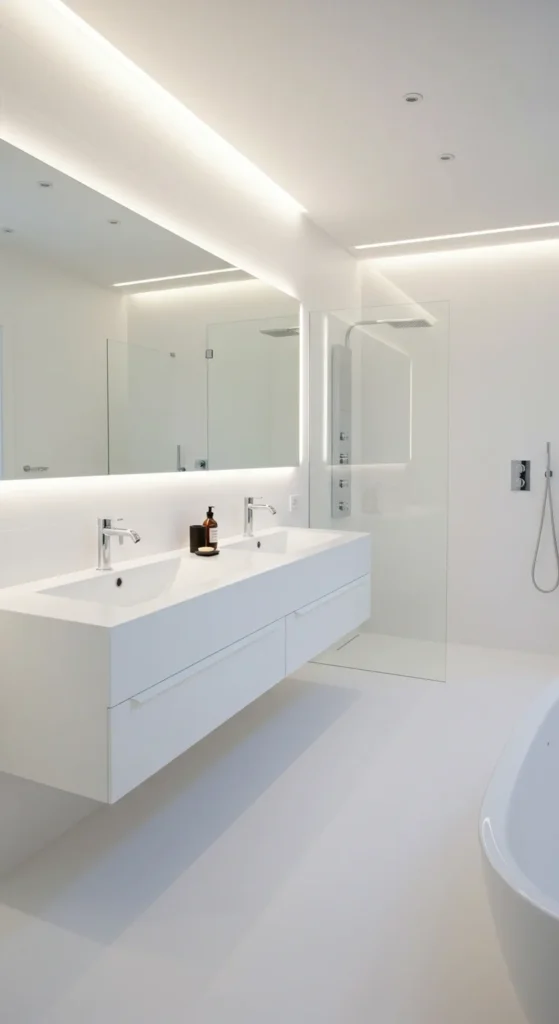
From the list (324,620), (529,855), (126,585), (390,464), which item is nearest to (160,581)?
(126,585)

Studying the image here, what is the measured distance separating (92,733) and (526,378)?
3.59m

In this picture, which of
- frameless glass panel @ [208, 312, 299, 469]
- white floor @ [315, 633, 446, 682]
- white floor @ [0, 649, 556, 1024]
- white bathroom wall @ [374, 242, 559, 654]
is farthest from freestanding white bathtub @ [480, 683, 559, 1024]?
white bathroom wall @ [374, 242, 559, 654]

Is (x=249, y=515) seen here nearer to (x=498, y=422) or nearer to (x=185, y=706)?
(x=185, y=706)

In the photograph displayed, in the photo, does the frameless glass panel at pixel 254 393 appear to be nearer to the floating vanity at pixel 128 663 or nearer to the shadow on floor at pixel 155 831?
the floating vanity at pixel 128 663

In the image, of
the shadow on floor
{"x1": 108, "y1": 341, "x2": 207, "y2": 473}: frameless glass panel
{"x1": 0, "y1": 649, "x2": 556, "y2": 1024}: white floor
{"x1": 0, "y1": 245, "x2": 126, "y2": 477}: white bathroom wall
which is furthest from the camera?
{"x1": 108, "y1": 341, "x2": 207, "y2": 473}: frameless glass panel

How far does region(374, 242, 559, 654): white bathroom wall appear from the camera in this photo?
4.36 m

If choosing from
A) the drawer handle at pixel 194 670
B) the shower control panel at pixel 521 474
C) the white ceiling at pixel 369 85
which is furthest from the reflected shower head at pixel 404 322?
the drawer handle at pixel 194 670

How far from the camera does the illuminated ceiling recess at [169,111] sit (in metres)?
2.20

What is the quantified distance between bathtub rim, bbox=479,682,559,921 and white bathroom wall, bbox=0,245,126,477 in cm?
155

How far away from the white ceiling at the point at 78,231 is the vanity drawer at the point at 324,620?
142 cm

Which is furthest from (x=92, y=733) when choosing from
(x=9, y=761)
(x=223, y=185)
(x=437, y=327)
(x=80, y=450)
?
(x=437, y=327)

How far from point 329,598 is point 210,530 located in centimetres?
60

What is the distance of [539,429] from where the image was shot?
4398 millimetres

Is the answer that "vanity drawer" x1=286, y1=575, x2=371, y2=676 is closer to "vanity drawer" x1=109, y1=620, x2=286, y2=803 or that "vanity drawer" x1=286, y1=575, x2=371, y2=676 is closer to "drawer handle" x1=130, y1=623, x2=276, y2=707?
"vanity drawer" x1=109, y1=620, x2=286, y2=803
